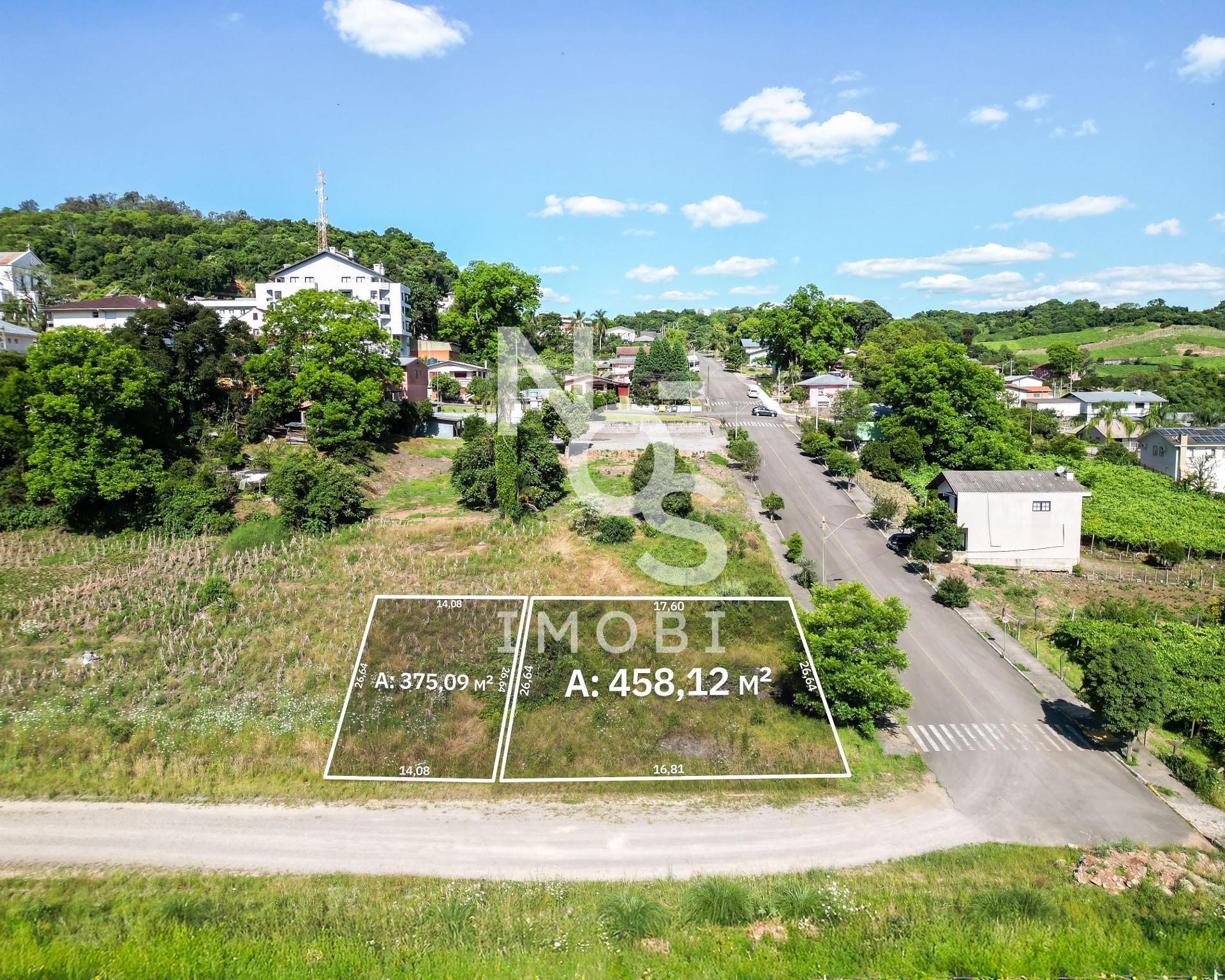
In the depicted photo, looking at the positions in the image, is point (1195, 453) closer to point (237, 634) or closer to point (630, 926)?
Answer: point (630, 926)

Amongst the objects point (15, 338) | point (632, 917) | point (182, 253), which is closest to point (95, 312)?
point (15, 338)

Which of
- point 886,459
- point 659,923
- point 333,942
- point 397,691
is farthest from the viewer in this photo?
point 886,459

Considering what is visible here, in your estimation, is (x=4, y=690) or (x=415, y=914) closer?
(x=415, y=914)

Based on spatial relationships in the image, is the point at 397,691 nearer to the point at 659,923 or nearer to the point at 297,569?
the point at 659,923

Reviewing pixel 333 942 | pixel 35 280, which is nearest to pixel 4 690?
pixel 333 942

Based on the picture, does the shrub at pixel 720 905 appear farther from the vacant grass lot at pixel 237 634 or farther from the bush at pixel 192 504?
the bush at pixel 192 504

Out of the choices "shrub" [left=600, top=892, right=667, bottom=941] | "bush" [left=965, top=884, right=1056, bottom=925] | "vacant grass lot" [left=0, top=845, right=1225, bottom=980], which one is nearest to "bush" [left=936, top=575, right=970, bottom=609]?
"vacant grass lot" [left=0, top=845, right=1225, bottom=980]
